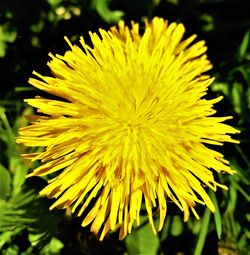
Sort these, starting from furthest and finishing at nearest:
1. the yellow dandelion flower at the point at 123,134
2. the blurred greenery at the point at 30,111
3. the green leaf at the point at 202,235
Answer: the blurred greenery at the point at 30,111, the green leaf at the point at 202,235, the yellow dandelion flower at the point at 123,134

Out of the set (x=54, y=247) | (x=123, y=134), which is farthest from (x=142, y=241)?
(x=123, y=134)

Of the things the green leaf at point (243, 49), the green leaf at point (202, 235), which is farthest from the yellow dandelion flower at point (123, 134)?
the green leaf at point (243, 49)

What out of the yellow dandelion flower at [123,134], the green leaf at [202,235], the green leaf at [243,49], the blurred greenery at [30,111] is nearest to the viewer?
the yellow dandelion flower at [123,134]

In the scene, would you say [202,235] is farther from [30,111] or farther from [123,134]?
[30,111]

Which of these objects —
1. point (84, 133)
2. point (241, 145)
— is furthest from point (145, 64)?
point (241, 145)

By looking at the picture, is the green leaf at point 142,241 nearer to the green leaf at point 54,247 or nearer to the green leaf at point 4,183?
the green leaf at point 54,247

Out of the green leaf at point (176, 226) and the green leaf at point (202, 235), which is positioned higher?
the green leaf at point (176, 226)

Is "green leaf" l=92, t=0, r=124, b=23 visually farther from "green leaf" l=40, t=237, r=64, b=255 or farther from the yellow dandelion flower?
"green leaf" l=40, t=237, r=64, b=255

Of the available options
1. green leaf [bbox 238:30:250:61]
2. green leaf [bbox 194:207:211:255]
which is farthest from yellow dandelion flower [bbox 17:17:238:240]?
green leaf [bbox 238:30:250:61]
